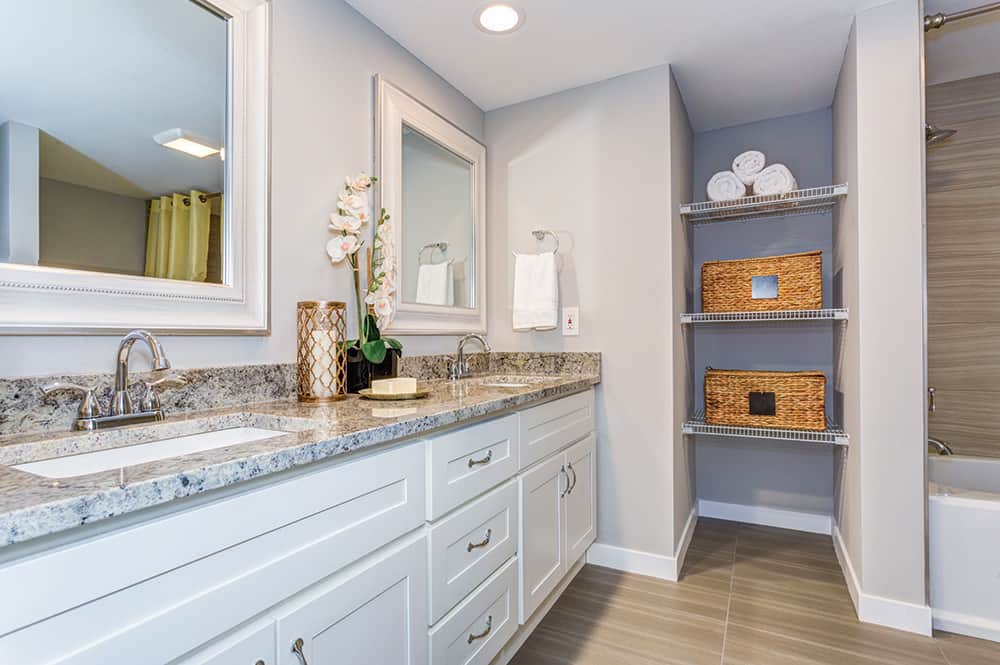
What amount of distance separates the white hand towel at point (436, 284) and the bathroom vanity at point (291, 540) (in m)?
0.61

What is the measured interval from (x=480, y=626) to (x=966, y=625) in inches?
68.7

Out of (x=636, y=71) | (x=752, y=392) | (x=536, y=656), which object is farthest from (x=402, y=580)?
(x=636, y=71)

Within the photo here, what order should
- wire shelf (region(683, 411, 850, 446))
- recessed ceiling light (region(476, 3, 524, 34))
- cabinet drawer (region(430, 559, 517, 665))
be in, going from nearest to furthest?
1. cabinet drawer (region(430, 559, 517, 665))
2. recessed ceiling light (region(476, 3, 524, 34))
3. wire shelf (region(683, 411, 850, 446))

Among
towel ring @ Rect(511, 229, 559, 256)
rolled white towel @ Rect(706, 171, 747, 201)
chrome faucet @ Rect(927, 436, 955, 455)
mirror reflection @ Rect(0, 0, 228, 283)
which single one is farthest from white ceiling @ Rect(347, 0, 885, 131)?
chrome faucet @ Rect(927, 436, 955, 455)

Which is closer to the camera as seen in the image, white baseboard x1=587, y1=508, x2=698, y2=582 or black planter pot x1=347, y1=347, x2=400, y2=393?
black planter pot x1=347, y1=347, x2=400, y2=393

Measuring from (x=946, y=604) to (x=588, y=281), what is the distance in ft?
5.86

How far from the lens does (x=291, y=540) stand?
871mm

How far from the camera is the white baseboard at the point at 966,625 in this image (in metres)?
1.79

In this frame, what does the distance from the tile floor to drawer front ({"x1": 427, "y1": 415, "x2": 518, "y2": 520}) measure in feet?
2.31

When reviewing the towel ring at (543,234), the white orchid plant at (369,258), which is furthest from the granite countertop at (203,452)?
the towel ring at (543,234)

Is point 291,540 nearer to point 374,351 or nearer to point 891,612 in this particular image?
point 374,351

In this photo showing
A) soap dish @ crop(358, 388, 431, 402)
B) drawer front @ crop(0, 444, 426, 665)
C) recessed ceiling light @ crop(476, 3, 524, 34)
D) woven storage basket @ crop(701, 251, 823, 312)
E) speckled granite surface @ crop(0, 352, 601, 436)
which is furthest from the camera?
woven storage basket @ crop(701, 251, 823, 312)

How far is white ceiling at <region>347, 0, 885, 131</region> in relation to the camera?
75.2 inches

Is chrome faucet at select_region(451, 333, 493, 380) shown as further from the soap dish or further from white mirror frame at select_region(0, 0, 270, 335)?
white mirror frame at select_region(0, 0, 270, 335)
